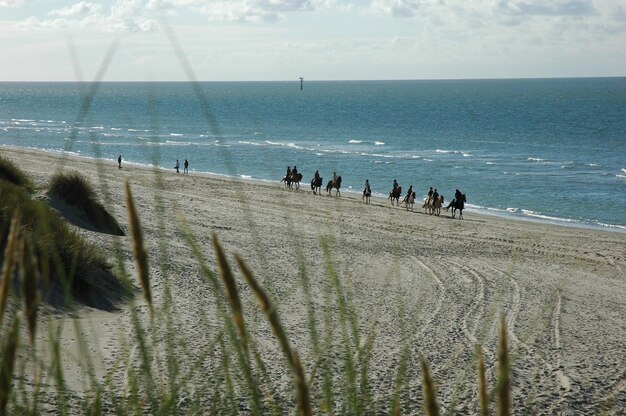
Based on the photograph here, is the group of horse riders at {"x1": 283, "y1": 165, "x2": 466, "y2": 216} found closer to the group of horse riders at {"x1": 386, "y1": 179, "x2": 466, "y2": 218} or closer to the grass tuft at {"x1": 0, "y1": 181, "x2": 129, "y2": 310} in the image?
the group of horse riders at {"x1": 386, "y1": 179, "x2": 466, "y2": 218}

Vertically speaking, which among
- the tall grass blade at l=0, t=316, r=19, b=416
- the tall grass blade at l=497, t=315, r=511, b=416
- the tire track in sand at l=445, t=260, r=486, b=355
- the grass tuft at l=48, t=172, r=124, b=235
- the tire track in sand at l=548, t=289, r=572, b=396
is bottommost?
the tire track in sand at l=548, t=289, r=572, b=396

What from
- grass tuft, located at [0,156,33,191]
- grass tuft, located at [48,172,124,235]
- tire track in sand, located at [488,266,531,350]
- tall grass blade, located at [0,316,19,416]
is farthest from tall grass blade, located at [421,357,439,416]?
grass tuft, located at [0,156,33,191]

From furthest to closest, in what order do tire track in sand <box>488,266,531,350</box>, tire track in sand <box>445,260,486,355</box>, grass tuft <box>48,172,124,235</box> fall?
grass tuft <box>48,172,124,235</box>, tire track in sand <box>488,266,531,350</box>, tire track in sand <box>445,260,486,355</box>

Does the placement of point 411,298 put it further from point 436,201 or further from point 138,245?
point 436,201

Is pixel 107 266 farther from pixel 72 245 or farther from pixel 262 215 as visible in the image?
pixel 262 215

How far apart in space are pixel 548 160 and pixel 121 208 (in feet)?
151

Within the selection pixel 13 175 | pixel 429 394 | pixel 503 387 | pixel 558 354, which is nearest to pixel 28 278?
pixel 429 394

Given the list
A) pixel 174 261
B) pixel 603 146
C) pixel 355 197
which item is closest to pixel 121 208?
pixel 174 261

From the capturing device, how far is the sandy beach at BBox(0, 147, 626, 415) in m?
7.73

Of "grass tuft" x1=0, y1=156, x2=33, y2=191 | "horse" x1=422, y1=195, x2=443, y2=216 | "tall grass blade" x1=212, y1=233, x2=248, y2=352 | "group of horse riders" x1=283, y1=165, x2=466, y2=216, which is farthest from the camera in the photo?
"horse" x1=422, y1=195, x2=443, y2=216

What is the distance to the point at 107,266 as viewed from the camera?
11.7 metres

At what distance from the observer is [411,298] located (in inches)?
612

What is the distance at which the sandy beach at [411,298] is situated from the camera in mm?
7727

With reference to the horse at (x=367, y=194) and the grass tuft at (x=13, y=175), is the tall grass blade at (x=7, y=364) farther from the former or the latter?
the horse at (x=367, y=194)
